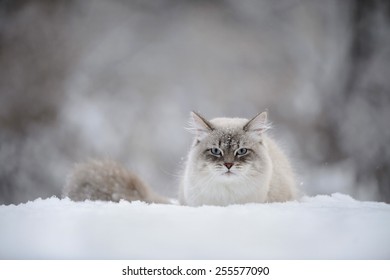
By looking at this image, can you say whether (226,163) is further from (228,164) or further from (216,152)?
(216,152)

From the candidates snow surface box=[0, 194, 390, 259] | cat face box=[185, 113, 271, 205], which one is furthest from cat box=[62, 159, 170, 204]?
snow surface box=[0, 194, 390, 259]

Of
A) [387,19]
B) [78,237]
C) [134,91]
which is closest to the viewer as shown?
[78,237]

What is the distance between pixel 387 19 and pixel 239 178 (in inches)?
73.5

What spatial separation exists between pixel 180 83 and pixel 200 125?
2774 mm

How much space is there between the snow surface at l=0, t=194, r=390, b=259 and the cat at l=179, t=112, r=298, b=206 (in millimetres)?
415

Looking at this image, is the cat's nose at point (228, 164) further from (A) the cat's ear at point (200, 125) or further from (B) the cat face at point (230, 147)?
(A) the cat's ear at point (200, 125)

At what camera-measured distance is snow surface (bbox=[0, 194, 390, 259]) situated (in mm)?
1697

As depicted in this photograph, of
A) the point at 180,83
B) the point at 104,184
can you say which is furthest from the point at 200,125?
the point at 180,83

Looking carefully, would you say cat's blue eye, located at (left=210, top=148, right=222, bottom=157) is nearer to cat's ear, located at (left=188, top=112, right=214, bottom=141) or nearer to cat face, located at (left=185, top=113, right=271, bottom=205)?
cat face, located at (left=185, top=113, right=271, bottom=205)

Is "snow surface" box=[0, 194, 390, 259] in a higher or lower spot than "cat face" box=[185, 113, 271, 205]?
lower

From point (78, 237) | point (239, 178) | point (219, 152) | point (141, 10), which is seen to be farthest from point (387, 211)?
point (141, 10)

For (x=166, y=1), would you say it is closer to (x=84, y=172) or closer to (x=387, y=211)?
(x=84, y=172)

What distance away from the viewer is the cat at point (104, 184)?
2.81m

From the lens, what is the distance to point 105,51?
4.89 m
